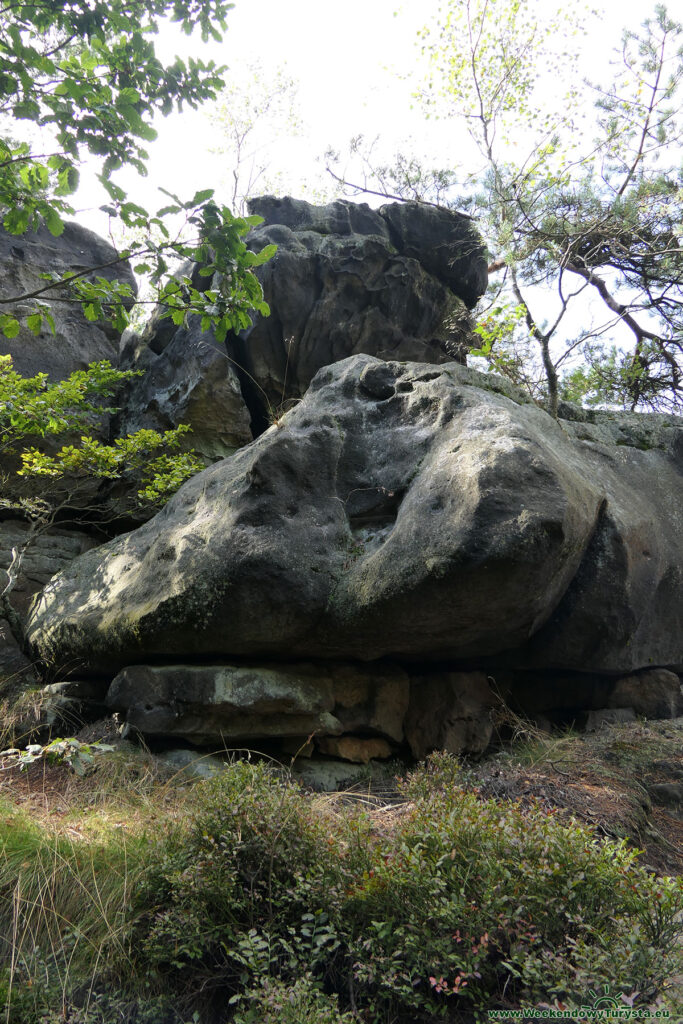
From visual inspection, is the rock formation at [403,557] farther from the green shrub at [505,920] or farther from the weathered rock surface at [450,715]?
the green shrub at [505,920]

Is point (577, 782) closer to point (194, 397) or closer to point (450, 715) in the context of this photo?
point (450, 715)

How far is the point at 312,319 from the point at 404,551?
228 inches

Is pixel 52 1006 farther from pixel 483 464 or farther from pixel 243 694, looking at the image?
pixel 483 464

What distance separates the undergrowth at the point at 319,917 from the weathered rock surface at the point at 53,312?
740 centimetres

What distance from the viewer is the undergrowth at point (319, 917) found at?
2672mm

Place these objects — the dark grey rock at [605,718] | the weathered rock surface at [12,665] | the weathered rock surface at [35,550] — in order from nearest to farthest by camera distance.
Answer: the dark grey rock at [605,718] < the weathered rock surface at [12,665] < the weathered rock surface at [35,550]

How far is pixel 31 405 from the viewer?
7242mm

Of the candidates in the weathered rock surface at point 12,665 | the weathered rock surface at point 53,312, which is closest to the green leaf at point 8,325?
the weathered rock surface at point 12,665

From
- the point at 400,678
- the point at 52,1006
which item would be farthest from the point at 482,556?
the point at 52,1006

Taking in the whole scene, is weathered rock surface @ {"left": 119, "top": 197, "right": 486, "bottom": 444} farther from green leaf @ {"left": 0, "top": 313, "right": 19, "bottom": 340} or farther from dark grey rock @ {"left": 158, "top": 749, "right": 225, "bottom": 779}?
green leaf @ {"left": 0, "top": 313, "right": 19, "bottom": 340}

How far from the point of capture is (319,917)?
3.11 metres

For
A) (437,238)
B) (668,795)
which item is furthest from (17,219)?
(437,238)

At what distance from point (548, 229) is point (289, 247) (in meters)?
3.50

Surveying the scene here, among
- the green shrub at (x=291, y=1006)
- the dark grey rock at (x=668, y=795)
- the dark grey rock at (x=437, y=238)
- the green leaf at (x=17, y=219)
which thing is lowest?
the green shrub at (x=291, y=1006)
